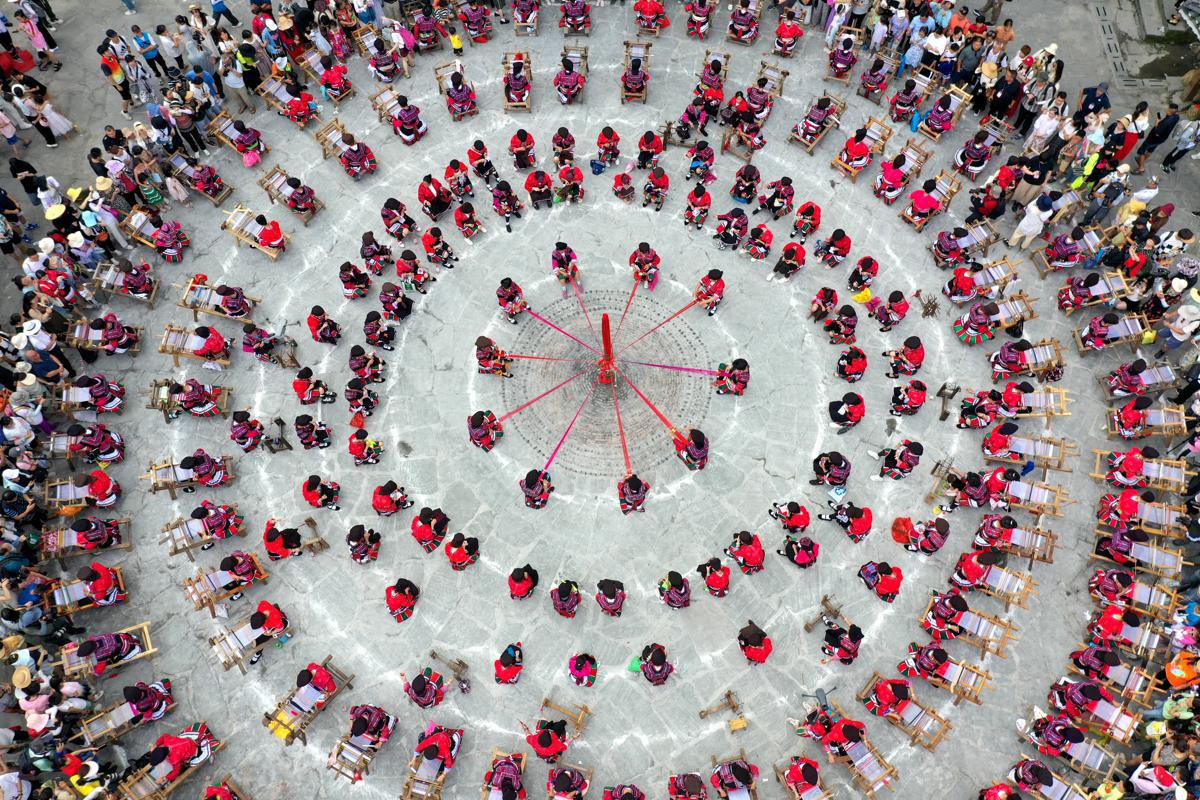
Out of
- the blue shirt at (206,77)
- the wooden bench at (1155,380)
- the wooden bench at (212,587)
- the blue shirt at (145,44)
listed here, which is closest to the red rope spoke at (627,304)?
the wooden bench at (212,587)

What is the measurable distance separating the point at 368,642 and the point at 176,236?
52.6 ft

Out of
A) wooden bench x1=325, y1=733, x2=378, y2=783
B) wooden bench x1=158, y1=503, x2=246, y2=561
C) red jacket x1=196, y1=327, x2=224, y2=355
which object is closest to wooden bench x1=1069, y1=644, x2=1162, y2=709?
wooden bench x1=325, y1=733, x2=378, y2=783

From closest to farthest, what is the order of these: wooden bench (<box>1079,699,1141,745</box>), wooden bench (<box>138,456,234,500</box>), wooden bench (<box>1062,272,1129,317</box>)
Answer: wooden bench (<box>1079,699,1141,745</box>), wooden bench (<box>138,456,234,500</box>), wooden bench (<box>1062,272,1129,317</box>)

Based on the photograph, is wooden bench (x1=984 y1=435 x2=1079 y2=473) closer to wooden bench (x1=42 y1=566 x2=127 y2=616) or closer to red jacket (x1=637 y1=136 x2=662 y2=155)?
red jacket (x1=637 y1=136 x2=662 y2=155)

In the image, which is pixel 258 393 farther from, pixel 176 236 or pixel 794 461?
pixel 794 461

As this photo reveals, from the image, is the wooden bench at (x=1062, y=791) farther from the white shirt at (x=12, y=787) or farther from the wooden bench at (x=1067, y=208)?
the white shirt at (x=12, y=787)

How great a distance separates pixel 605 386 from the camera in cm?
2794

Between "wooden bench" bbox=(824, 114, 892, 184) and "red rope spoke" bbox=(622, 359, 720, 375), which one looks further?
"wooden bench" bbox=(824, 114, 892, 184)

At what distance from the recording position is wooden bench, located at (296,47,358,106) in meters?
33.7

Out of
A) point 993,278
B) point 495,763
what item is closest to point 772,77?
point 993,278

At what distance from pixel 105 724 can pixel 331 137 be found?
20.9m

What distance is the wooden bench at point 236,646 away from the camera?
908 inches

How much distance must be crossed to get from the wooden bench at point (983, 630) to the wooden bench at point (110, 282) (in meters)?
26.7

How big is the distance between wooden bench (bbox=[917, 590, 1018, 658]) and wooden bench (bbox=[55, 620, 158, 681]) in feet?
70.9
